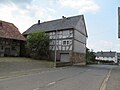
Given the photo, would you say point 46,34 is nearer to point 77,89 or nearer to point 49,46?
point 49,46

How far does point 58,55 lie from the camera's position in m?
47.8

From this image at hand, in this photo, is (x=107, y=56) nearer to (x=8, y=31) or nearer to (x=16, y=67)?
(x=8, y=31)

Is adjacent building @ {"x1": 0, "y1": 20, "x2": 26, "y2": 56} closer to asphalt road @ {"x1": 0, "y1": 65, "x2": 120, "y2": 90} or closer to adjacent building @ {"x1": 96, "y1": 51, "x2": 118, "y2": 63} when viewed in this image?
asphalt road @ {"x1": 0, "y1": 65, "x2": 120, "y2": 90}

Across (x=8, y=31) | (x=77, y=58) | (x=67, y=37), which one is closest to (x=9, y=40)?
(x=8, y=31)

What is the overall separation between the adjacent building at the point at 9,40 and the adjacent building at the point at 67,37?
321 inches

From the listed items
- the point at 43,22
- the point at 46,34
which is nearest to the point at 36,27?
the point at 43,22

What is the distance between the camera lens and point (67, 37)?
155 ft

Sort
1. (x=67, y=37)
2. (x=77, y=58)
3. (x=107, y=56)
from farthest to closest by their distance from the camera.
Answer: (x=107, y=56)
(x=77, y=58)
(x=67, y=37)

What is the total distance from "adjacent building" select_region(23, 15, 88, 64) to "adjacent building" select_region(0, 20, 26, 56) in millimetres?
8152

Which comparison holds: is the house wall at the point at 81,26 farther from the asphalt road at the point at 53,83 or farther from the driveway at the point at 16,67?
the asphalt road at the point at 53,83

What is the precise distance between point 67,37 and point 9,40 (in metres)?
14.2

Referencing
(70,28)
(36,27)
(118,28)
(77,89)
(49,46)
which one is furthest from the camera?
(36,27)

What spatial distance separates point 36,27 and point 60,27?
1176 centimetres

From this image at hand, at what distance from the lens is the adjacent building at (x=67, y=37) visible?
152 feet
